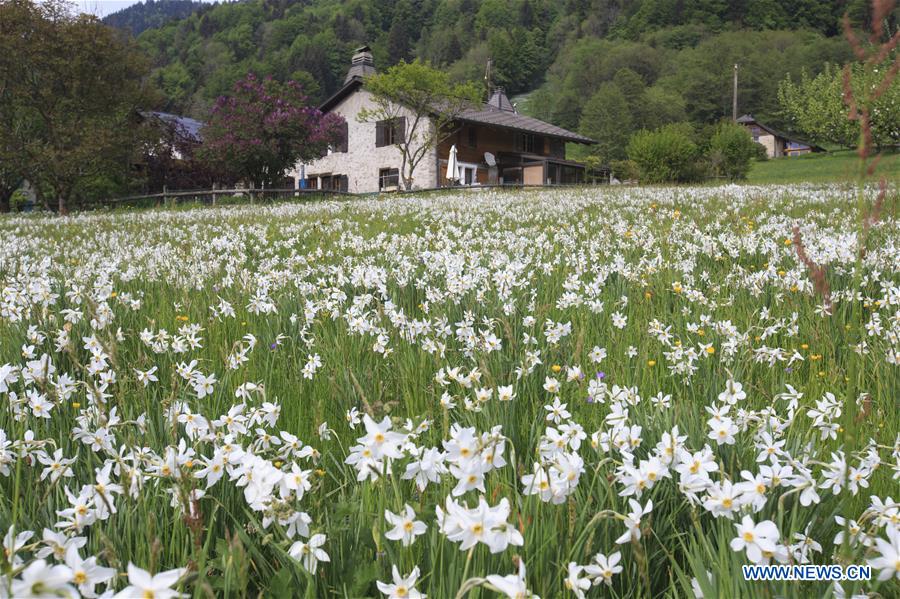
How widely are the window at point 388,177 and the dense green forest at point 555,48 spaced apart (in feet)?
116

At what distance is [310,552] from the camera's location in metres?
1.41

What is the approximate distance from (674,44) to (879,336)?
455ft

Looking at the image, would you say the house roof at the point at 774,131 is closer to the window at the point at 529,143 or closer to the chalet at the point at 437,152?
the chalet at the point at 437,152

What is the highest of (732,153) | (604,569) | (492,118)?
(492,118)

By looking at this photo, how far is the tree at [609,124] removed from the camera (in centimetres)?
7584

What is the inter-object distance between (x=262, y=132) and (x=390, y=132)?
18.2 m

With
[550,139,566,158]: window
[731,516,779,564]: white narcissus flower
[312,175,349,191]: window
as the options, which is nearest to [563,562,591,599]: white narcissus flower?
[731,516,779,564]: white narcissus flower

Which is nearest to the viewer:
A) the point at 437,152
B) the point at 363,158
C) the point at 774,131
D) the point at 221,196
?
the point at 221,196

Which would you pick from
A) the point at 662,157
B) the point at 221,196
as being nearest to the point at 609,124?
the point at 662,157

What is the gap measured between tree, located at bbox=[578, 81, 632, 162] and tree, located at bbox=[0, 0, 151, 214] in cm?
5385

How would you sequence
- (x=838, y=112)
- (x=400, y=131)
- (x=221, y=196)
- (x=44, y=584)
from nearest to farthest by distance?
(x=44, y=584)
(x=221, y=196)
(x=838, y=112)
(x=400, y=131)

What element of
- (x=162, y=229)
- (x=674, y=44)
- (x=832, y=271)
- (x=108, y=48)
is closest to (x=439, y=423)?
(x=832, y=271)

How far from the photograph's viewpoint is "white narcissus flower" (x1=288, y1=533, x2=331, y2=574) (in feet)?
4.56

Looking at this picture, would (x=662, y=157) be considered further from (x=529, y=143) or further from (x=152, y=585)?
(x=152, y=585)
